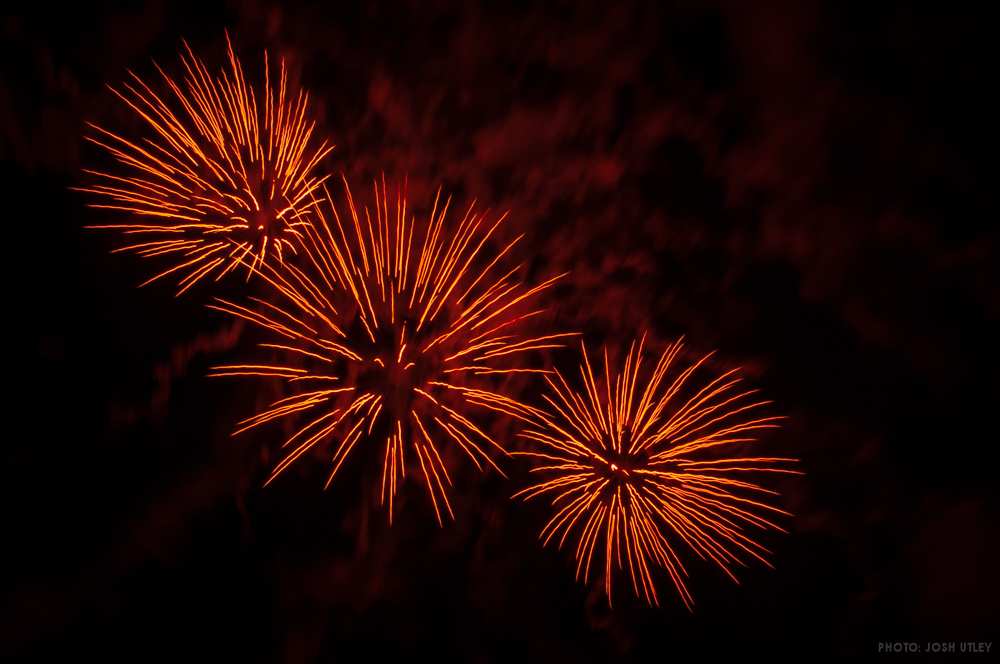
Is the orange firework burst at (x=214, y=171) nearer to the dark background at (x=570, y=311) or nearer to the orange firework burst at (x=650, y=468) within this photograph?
Answer: the dark background at (x=570, y=311)

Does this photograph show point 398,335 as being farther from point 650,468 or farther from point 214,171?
point 650,468

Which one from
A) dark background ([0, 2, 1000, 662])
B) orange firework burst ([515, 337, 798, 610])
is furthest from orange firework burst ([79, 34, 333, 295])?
orange firework burst ([515, 337, 798, 610])

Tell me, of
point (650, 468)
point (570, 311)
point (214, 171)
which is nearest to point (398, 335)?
point (570, 311)

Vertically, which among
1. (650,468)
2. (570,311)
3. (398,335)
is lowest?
(650,468)

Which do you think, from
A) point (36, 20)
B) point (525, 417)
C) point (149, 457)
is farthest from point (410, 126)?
point (149, 457)

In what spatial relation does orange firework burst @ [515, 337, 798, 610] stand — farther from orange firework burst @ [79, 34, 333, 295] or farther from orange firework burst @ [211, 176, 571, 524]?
orange firework burst @ [79, 34, 333, 295]

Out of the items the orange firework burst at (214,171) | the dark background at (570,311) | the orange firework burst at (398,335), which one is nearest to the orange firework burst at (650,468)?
the dark background at (570,311)
